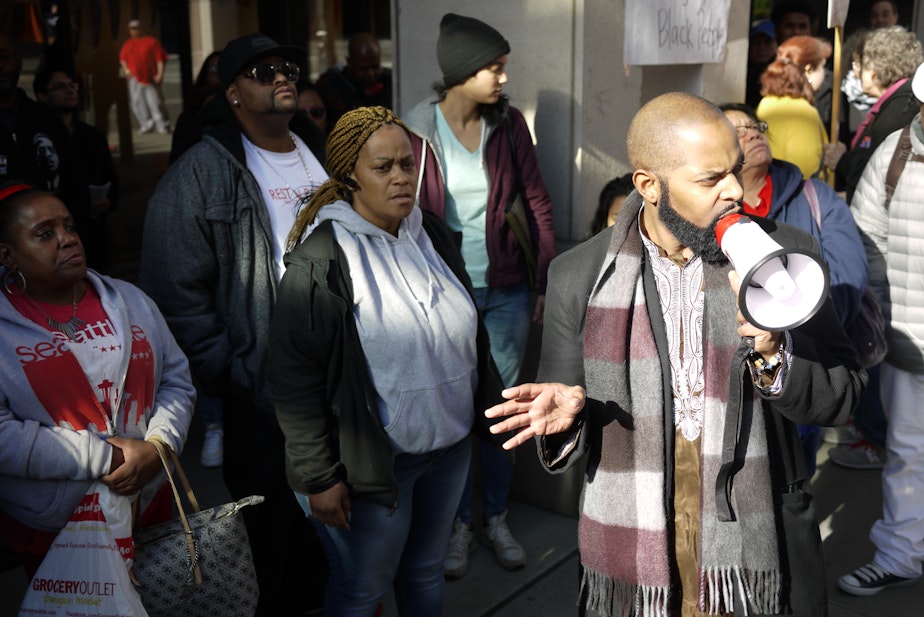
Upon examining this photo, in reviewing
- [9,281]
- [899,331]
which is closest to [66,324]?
[9,281]

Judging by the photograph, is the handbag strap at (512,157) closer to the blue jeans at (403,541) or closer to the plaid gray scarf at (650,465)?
the blue jeans at (403,541)

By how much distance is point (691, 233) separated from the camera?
7.28 feet

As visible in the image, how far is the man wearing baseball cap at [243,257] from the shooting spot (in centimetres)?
327

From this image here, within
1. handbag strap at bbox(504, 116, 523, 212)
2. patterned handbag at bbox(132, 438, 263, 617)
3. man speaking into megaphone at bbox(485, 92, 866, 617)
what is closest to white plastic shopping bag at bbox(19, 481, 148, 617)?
patterned handbag at bbox(132, 438, 263, 617)

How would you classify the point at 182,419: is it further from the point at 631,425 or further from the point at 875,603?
the point at 875,603

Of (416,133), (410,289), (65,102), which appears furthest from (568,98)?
(65,102)

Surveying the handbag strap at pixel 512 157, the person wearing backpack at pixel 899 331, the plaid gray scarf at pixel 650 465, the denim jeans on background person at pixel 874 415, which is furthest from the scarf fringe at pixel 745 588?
the denim jeans on background person at pixel 874 415

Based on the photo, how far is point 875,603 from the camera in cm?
387

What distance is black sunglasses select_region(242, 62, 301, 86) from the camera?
11.4ft

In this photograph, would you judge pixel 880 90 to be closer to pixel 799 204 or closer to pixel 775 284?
pixel 799 204

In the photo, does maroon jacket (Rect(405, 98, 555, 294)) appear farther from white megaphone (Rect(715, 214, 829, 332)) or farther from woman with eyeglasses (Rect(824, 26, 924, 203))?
white megaphone (Rect(715, 214, 829, 332))

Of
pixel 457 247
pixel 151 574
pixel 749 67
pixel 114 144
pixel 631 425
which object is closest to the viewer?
pixel 631 425

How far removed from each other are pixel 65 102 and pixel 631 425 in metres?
4.87

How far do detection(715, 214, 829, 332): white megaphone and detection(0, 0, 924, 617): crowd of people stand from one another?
4 centimetres
